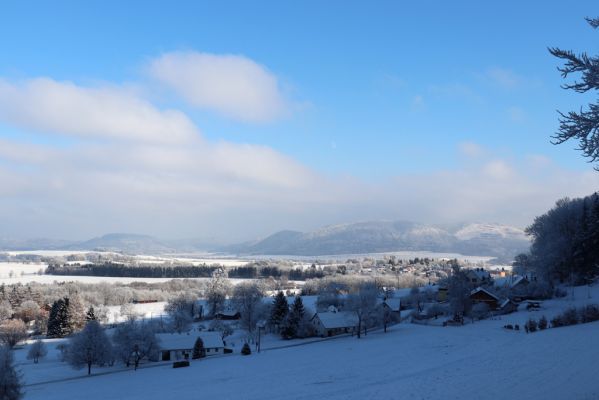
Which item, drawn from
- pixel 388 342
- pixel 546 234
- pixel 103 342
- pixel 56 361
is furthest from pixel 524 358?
pixel 56 361

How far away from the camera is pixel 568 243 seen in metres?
74.5

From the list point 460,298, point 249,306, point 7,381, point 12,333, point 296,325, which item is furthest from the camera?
point 249,306

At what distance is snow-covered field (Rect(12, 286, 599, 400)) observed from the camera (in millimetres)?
27188

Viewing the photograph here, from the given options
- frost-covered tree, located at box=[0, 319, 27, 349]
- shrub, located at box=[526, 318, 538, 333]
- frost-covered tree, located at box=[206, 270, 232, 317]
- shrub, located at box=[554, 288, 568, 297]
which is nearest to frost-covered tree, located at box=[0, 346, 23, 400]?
shrub, located at box=[526, 318, 538, 333]

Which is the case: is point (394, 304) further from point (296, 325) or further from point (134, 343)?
point (134, 343)

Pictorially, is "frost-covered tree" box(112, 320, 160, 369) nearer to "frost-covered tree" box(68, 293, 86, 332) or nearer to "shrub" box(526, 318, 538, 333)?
"frost-covered tree" box(68, 293, 86, 332)

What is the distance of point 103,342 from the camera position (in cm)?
5825

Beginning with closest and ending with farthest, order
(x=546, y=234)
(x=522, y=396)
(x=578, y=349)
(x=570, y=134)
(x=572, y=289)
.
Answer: (x=570, y=134) < (x=522, y=396) < (x=578, y=349) < (x=572, y=289) < (x=546, y=234)

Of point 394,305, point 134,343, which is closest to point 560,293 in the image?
point 394,305

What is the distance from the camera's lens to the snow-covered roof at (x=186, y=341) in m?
65.1

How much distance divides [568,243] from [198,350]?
5876cm

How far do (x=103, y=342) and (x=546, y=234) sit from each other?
7069cm

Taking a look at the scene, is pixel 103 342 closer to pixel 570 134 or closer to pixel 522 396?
pixel 522 396

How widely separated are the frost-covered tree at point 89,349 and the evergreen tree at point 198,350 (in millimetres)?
10650
